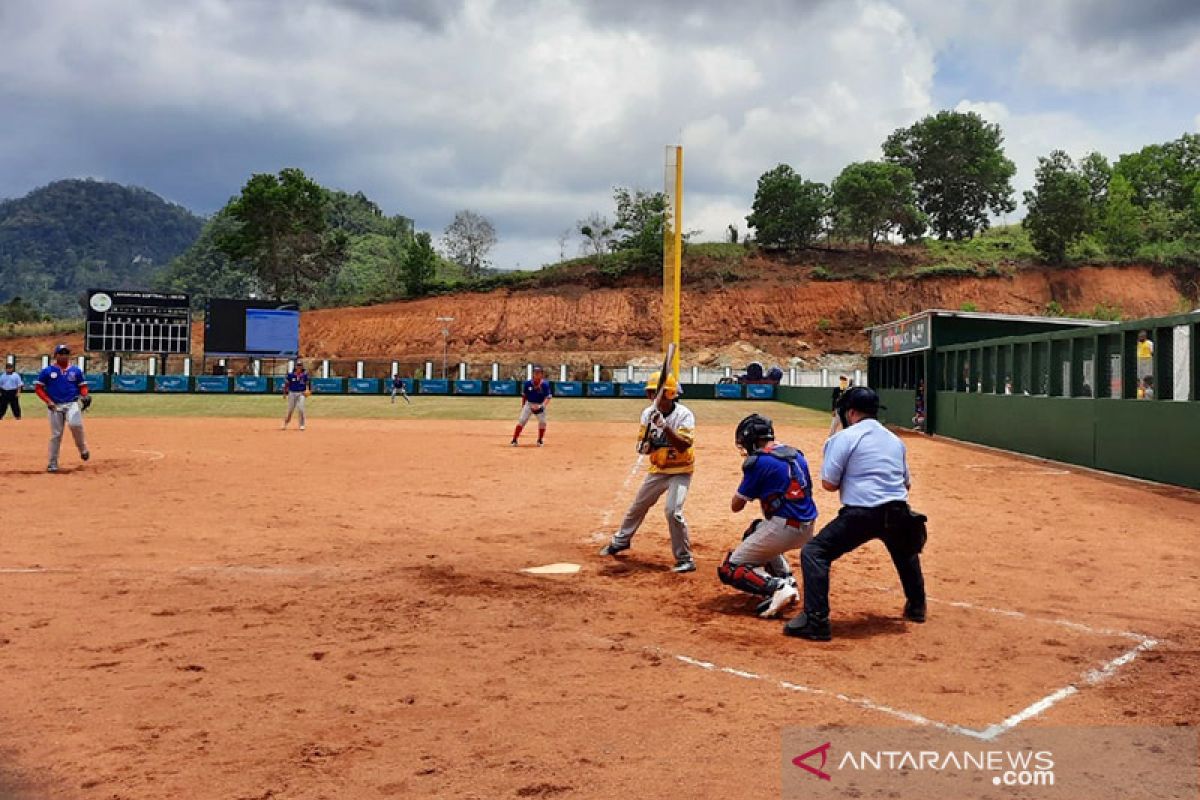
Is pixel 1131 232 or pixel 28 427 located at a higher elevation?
pixel 1131 232

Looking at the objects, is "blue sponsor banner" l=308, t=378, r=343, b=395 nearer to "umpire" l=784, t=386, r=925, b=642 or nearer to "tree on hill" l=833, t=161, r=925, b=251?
"tree on hill" l=833, t=161, r=925, b=251

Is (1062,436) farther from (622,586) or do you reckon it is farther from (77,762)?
(77,762)

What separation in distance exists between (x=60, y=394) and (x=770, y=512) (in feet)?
48.1

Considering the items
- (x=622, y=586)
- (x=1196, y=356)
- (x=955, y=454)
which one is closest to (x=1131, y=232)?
(x=955, y=454)

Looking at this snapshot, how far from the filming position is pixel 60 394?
54.9ft

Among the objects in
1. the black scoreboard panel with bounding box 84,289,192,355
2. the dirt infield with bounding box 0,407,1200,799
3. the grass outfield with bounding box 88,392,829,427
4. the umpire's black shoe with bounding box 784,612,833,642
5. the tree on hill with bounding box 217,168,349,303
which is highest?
the tree on hill with bounding box 217,168,349,303

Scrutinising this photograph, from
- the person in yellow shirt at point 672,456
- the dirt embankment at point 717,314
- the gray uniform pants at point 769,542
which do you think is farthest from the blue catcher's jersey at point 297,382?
the dirt embankment at point 717,314

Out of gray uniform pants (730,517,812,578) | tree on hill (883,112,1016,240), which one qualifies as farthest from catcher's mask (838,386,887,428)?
tree on hill (883,112,1016,240)

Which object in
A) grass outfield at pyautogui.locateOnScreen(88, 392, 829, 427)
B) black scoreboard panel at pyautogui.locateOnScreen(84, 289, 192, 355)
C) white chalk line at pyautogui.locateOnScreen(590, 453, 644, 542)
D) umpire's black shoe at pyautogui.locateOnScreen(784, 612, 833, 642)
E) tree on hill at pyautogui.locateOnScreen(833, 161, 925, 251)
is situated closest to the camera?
umpire's black shoe at pyautogui.locateOnScreen(784, 612, 833, 642)

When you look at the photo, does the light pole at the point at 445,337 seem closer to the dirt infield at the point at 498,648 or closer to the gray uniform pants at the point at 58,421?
the gray uniform pants at the point at 58,421

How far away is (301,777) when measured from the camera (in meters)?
4.34

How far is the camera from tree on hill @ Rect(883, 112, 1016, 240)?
106 m

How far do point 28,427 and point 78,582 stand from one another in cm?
2657

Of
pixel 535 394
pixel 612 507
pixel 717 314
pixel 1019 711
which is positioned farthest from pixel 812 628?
pixel 717 314
